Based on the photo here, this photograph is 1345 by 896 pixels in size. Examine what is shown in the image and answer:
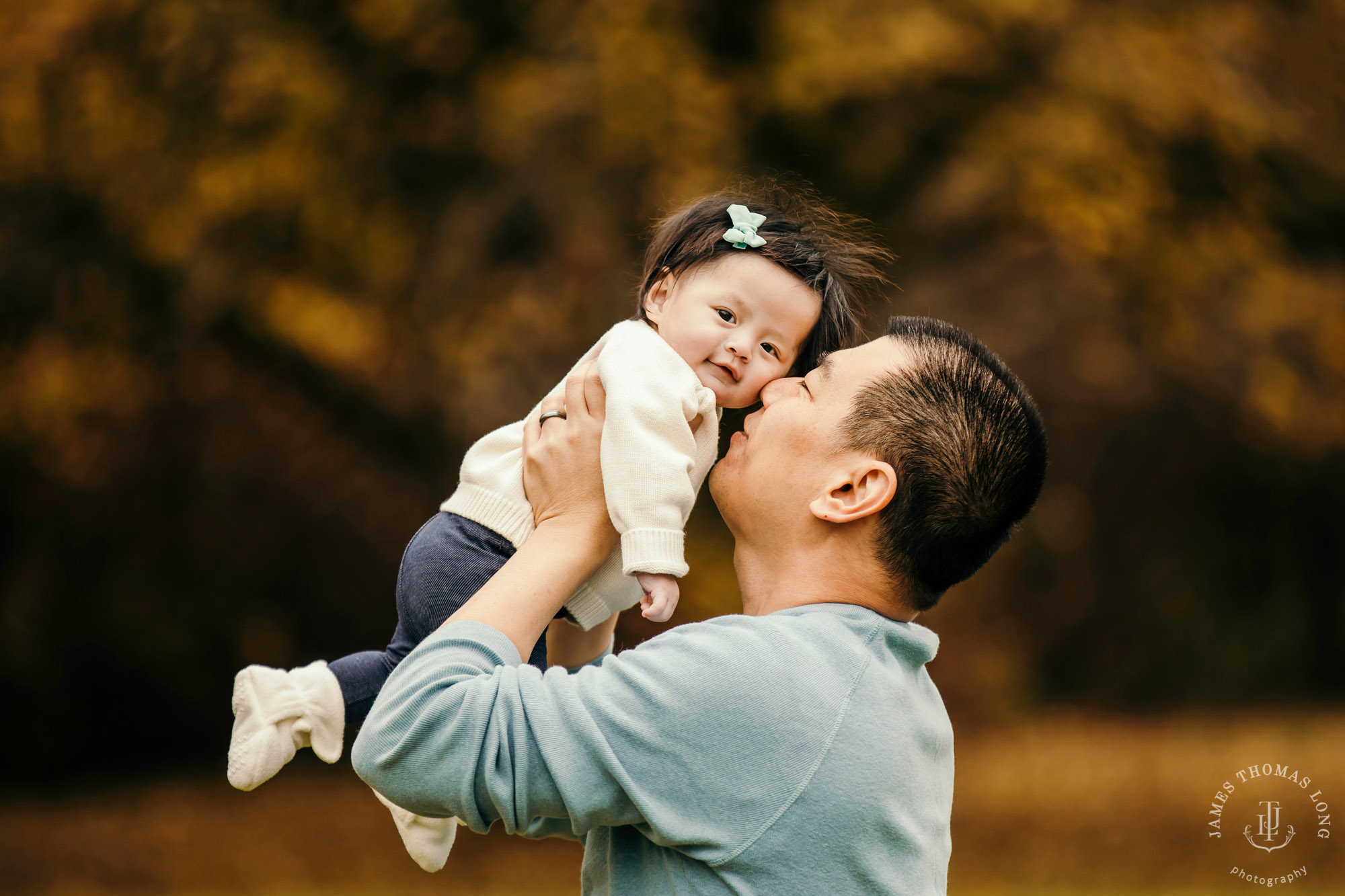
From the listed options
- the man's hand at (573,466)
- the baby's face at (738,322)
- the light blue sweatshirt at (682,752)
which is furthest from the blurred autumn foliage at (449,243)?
the light blue sweatshirt at (682,752)

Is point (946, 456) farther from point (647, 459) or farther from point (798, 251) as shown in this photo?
point (798, 251)

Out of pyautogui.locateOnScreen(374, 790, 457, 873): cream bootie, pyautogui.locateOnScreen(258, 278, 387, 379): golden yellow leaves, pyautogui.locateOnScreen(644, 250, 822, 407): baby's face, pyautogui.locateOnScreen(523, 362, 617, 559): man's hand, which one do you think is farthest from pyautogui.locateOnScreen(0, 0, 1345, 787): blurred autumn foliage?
pyautogui.locateOnScreen(374, 790, 457, 873): cream bootie

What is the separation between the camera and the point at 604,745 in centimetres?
138

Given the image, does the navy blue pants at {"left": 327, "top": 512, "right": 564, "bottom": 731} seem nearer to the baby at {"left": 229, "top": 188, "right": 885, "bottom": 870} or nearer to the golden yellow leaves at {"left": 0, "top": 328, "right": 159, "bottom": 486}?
the baby at {"left": 229, "top": 188, "right": 885, "bottom": 870}

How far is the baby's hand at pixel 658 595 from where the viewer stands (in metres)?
1.72

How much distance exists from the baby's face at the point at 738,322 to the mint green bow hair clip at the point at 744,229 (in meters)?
0.02

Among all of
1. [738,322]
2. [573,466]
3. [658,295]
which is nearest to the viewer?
[573,466]

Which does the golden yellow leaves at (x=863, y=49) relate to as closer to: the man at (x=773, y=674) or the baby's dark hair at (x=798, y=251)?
the baby's dark hair at (x=798, y=251)

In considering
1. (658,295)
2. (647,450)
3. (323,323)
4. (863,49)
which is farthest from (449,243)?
(647,450)

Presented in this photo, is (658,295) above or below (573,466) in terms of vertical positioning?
above

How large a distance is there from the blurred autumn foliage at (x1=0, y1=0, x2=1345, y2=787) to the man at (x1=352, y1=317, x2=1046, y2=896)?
425cm

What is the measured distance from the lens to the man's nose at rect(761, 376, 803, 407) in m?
1.89

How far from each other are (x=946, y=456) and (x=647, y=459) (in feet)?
1.49

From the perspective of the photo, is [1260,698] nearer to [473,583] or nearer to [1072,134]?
[1072,134]
